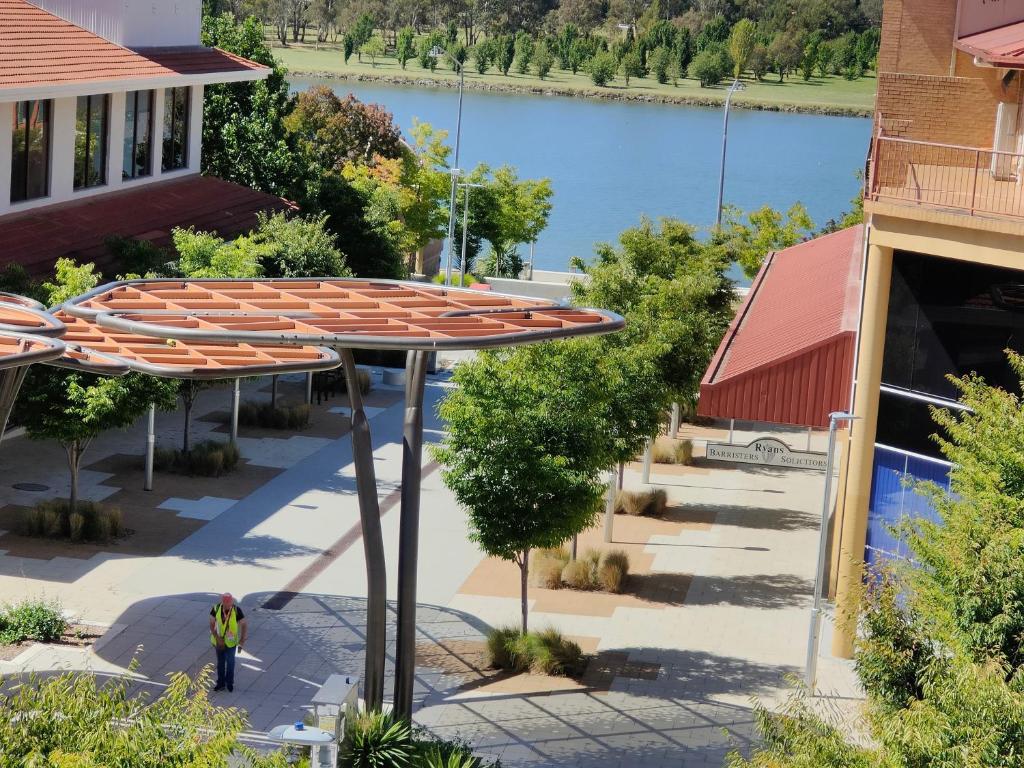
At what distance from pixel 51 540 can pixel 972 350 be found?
15.2 metres

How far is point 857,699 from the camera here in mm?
20328

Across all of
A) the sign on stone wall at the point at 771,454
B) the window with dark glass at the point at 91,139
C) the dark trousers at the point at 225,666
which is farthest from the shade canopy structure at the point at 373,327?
the window with dark glass at the point at 91,139

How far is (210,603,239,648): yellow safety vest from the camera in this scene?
1939 cm

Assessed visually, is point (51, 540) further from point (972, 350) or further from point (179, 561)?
point (972, 350)

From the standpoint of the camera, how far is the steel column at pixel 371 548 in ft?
58.1

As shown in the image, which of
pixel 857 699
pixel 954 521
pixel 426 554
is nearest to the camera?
pixel 954 521

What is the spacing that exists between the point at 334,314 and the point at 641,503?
13.4m

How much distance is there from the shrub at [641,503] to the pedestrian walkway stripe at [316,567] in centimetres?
451

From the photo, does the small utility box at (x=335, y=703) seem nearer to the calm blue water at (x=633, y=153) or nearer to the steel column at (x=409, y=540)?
the steel column at (x=409, y=540)

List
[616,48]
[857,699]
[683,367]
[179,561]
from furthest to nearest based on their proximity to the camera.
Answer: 1. [616,48]
2. [683,367]
3. [179,561]
4. [857,699]

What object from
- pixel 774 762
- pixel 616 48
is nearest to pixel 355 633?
pixel 774 762

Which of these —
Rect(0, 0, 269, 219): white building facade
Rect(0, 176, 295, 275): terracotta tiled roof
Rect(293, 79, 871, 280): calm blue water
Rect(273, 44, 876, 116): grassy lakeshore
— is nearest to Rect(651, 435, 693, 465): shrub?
Rect(0, 176, 295, 275): terracotta tiled roof

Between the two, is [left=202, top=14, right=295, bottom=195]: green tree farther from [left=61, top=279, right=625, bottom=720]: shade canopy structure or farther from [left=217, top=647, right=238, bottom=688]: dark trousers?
[left=217, top=647, right=238, bottom=688]: dark trousers

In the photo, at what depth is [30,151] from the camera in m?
33.3
